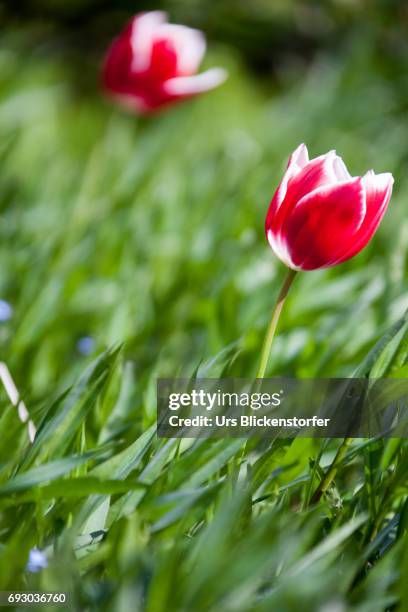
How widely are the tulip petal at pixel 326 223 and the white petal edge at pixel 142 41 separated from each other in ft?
2.35

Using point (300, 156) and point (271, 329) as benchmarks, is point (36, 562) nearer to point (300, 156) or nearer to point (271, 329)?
point (271, 329)

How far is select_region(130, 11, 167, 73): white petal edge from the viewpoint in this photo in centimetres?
138

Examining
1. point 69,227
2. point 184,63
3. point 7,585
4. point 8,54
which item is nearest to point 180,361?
point 69,227

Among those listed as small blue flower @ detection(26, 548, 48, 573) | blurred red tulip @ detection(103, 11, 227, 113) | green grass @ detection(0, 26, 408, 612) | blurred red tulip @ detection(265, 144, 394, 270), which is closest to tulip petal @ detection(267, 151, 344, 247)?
blurred red tulip @ detection(265, 144, 394, 270)

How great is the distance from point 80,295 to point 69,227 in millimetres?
166

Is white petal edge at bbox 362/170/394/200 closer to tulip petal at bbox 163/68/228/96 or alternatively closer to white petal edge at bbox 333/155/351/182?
white petal edge at bbox 333/155/351/182

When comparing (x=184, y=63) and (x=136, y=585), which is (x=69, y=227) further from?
(x=136, y=585)

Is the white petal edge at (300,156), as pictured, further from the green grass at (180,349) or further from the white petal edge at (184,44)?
the white petal edge at (184,44)

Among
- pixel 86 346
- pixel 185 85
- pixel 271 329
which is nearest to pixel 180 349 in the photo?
pixel 86 346

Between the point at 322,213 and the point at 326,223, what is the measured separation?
0.01 metres

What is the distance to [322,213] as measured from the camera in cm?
78

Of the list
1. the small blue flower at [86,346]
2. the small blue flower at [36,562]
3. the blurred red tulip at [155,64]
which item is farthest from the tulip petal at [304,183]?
the blurred red tulip at [155,64]

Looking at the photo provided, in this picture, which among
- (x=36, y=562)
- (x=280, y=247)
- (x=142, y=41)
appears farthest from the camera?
(x=142, y=41)

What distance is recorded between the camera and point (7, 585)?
70 centimetres
